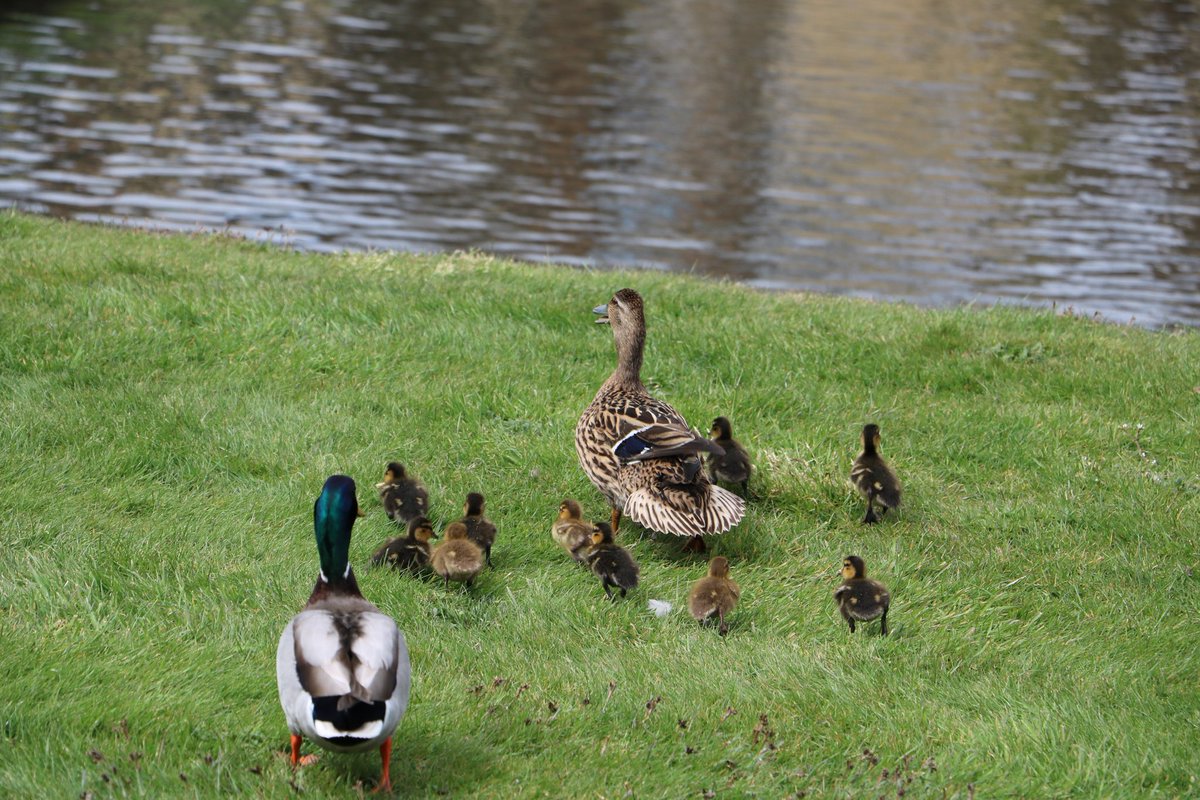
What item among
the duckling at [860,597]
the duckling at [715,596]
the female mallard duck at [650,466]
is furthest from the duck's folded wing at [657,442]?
the duckling at [860,597]

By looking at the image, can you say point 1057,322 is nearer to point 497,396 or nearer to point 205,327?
point 497,396

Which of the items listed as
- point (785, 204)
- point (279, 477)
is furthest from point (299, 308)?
point (785, 204)

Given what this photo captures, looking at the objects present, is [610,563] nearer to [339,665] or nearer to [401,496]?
[401,496]

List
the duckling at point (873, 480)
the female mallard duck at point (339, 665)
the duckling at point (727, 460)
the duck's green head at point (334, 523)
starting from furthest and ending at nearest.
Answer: the duckling at point (727, 460)
the duckling at point (873, 480)
the duck's green head at point (334, 523)
the female mallard duck at point (339, 665)

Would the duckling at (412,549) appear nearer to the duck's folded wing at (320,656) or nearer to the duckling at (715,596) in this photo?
the duckling at (715,596)

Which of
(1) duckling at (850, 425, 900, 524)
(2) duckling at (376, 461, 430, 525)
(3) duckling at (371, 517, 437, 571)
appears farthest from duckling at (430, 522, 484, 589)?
(1) duckling at (850, 425, 900, 524)

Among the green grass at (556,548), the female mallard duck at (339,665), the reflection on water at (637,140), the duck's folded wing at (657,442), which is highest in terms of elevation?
the female mallard duck at (339,665)

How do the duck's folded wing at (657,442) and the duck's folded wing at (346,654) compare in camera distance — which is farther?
the duck's folded wing at (657,442)

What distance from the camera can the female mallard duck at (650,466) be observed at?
6.84m

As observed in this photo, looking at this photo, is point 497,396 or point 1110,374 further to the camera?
point 1110,374

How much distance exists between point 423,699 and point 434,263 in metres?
7.61

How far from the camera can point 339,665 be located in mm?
4320

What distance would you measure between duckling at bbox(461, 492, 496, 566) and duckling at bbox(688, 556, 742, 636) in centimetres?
109

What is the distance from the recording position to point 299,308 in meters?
10.2
